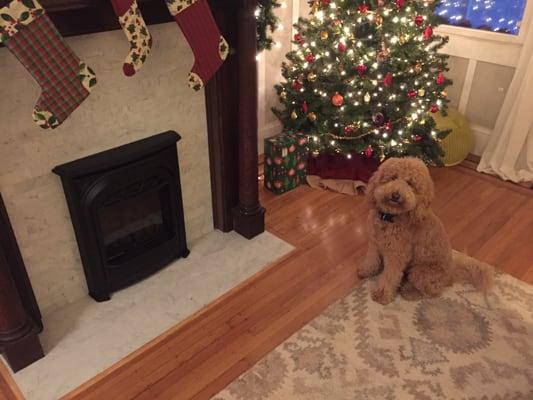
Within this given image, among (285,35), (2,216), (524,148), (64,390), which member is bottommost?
(64,390)

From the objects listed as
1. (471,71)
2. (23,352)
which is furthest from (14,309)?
(471,71)

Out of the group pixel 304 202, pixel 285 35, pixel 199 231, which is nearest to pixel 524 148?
pixel 304 202

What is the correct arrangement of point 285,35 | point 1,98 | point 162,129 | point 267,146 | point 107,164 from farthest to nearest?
point 285,35
point 267,146
point 162,129
point 107,164
point 1,98

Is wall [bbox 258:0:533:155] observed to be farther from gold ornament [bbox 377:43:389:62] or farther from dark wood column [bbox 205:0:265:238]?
dark wood column [bbox 205:0:265:238]

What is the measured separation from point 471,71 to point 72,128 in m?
2.92

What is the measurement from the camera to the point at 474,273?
246 cm

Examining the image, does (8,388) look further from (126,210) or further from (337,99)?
(337,99)

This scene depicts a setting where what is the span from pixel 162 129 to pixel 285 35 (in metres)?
1.58

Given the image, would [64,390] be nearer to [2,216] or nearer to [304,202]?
[2,216]

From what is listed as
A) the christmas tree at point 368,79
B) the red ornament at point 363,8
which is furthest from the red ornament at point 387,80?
the red ornament at point 363,8

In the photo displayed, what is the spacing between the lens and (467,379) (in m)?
2.01

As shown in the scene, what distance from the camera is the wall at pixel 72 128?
6.28ft

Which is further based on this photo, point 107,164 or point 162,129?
point 162,129

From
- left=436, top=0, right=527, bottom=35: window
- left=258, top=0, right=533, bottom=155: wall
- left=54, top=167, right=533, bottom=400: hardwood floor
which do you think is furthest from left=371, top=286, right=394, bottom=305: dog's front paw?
left=436, top=0, right=527, bottom=35: window
